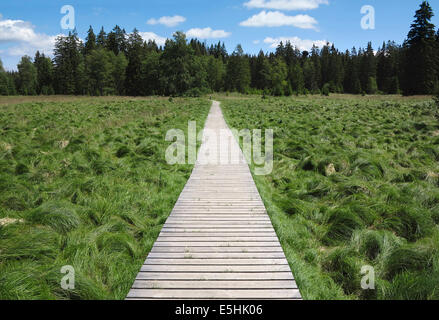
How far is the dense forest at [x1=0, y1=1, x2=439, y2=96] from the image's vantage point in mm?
45281

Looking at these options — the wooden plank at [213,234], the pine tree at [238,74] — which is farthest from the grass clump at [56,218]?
the pine tree at [238,74]

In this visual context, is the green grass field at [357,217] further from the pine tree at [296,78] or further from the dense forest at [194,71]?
the pine tree at [296,78]

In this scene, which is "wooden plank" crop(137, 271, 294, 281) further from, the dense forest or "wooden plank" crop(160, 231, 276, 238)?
the dense forest

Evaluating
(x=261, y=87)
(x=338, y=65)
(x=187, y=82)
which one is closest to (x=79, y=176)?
(x=187, y=82)

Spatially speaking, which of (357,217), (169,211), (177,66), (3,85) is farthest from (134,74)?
(357,217)

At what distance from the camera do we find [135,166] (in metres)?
7.74

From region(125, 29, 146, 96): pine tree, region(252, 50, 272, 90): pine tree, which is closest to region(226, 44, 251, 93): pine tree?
region(252, 50, 272, 90): pine tree

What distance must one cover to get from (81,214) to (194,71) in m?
56.8

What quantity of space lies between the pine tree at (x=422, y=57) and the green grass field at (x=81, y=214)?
49276 mm

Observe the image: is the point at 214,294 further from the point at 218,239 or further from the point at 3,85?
the point at 3,85

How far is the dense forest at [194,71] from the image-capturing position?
45281 mm

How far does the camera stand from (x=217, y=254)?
12.3ft
